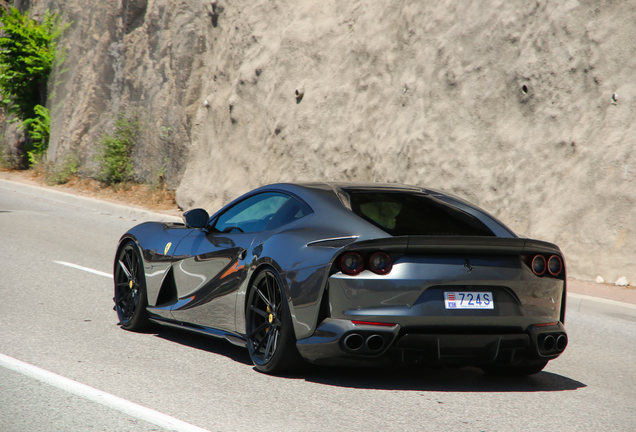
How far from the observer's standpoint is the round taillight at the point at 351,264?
14.4ft

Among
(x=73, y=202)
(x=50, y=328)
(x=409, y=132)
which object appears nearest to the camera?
(x=50, y=328)

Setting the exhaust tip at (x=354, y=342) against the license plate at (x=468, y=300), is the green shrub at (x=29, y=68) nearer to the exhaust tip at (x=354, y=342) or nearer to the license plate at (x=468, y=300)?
the exhaust tip at (x=354, y=342)

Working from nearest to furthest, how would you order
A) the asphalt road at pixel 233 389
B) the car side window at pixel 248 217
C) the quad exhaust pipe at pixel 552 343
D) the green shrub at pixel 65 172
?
the asphalt road at pixel 233 389
the quad exhaust pipe at pixel 552 343
the car side window at pixel 248 217
the green shrub at pixel 65 172

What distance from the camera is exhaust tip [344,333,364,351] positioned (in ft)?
14.3

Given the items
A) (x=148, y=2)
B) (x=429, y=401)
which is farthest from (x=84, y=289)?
(x=148, y=2)

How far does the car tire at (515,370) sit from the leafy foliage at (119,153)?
58.9 ft

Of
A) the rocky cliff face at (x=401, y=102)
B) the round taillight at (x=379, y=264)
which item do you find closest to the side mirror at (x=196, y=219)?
the round taillight at (x=379, y=264)

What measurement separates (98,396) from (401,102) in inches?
474

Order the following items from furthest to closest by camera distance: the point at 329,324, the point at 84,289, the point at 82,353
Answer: the point at 84,289, the point at 82,353, the point at 329,324

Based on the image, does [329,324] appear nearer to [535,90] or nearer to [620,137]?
[620,137]

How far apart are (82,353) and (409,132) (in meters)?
10.5

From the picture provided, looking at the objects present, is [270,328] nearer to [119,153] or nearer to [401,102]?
[401,102]

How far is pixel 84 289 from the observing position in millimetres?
8117

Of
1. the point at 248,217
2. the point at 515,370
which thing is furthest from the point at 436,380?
the point at 248,217
